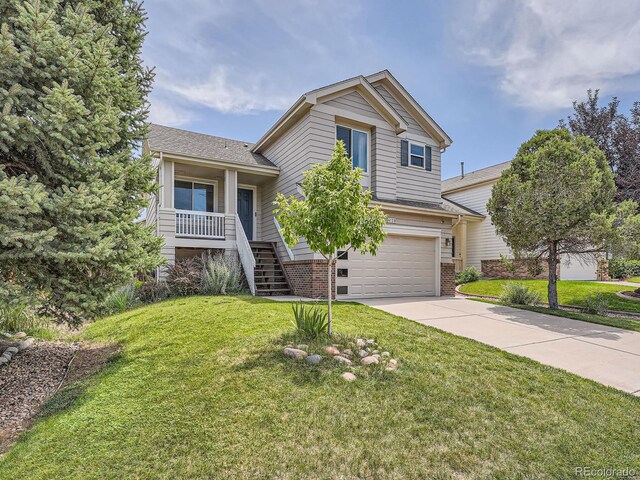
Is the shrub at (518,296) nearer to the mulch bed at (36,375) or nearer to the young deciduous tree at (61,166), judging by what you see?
the young deciduous tree at (61,166)

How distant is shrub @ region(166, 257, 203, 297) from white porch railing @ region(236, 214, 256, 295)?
58.0 inches

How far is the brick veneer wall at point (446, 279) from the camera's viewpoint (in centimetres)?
1249

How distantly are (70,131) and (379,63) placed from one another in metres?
12.5

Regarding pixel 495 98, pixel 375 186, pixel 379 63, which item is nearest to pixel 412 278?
pixel 375 186

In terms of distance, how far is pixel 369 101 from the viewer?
12.5m

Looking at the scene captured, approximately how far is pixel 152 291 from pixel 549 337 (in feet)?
33.5

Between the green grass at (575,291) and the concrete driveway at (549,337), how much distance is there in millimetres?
4613

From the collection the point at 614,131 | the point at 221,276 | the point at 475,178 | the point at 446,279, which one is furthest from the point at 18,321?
the point at 614,131

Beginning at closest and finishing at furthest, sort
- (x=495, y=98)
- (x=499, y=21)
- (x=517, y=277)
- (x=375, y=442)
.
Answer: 1. (x=375, y=442)
2. (x=499, y=21)
3. (x=495, y=98)
4. (x=517, y=277)

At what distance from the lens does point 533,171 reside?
923cm

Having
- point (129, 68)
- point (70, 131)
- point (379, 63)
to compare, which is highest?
point (379, 63)

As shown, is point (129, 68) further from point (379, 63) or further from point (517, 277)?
point (517, 277)

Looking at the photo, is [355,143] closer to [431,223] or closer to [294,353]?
[431,223]

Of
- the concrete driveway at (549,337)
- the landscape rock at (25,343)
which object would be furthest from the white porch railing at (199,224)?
the concrete driveway at (549,337)
